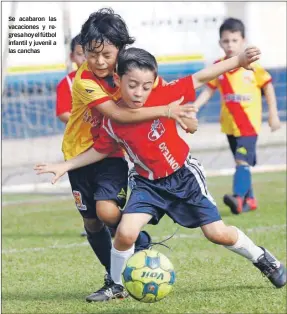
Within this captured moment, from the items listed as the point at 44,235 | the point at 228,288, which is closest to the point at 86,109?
the point at 228,288

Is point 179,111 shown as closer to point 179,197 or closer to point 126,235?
point 179,197

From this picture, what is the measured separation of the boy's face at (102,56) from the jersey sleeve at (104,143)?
37 centimetres

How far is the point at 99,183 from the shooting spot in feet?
19.3

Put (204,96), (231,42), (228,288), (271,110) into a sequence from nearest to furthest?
1. (228,288)
2. (231,42)
3. (271,110)
4. (204,96)

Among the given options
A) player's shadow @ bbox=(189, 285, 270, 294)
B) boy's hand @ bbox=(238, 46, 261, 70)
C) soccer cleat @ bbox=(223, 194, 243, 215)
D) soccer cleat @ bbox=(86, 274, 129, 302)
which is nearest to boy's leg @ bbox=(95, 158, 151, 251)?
soccer cleat @ bbox=(86, 274, 129, 302)

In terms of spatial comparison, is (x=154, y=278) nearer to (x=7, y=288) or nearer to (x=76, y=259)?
(x=7, y=288)

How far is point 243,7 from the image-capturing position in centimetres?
1752

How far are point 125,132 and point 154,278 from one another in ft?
3.12

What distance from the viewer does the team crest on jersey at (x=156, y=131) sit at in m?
5.53

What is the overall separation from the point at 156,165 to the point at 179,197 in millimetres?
241

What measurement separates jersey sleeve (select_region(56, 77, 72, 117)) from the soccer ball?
10.3 ft

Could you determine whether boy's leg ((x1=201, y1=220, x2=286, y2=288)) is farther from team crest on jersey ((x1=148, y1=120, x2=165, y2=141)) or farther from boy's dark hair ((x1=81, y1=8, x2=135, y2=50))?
boy's dark hair ((x1=81, y1=8, x2=135, y2=50))

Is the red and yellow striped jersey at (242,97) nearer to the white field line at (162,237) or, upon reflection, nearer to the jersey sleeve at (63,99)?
the white field line at (162,237)

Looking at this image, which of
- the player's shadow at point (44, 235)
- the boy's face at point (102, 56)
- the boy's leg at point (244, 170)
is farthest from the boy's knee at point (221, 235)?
the boy's leg at point (244, 170)
